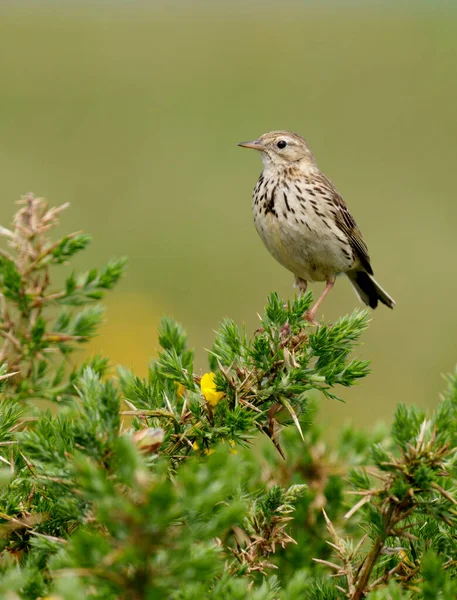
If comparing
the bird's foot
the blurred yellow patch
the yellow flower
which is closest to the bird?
the bird's foot

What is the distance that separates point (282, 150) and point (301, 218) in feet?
2.44

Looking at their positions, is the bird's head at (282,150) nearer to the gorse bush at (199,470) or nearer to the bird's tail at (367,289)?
the bird's tail at (367,289)

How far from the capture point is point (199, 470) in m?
1.21

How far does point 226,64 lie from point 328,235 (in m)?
21.7

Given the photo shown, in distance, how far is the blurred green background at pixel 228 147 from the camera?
11.7m

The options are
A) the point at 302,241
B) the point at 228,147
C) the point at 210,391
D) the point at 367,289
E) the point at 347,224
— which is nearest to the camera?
the point at 210,391

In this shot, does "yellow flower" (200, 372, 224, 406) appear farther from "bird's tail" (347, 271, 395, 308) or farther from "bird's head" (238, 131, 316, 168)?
"bird's tail" (347, 271, 395, 308)

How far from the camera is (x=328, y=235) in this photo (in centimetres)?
511

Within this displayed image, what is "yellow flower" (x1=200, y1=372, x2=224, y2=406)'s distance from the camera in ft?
6.34


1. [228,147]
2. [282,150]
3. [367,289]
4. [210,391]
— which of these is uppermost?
[228,147]

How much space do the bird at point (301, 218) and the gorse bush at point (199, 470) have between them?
2.37 metres

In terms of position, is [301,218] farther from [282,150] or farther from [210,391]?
[210,391]

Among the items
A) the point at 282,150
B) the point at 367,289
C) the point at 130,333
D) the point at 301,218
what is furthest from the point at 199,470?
the point at 130,333

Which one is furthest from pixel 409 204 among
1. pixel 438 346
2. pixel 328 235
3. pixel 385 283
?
pixel 328 235
